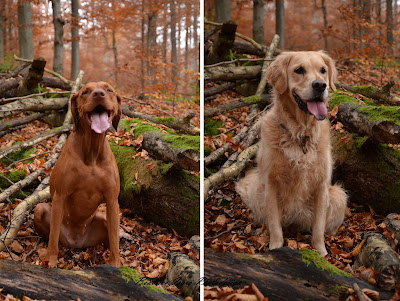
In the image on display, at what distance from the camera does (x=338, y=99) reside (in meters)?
2.66

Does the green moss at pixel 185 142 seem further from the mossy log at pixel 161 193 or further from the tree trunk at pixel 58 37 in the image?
the tree trunk at pixel 58 37

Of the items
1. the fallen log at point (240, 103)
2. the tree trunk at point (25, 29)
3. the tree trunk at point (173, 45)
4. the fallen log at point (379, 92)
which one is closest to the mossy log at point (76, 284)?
the fallen log at point (240, 103)

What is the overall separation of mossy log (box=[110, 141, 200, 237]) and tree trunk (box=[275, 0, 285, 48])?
1.48 m

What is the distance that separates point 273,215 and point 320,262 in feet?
1.85

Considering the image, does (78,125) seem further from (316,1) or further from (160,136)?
(316,1)

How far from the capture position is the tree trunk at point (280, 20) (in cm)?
310

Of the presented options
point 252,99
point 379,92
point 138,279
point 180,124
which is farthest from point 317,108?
point 180,124

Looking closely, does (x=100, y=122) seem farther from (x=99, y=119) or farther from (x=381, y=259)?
(x=381, y=259)

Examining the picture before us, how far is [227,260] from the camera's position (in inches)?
78.5

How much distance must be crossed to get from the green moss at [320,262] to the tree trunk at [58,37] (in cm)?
620

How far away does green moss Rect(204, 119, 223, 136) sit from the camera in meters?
2.80

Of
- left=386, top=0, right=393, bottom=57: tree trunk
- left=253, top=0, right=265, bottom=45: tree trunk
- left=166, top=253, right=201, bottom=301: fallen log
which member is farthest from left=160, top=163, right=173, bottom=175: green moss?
left=386, top=0, right=393, bottom=57: tree trunk

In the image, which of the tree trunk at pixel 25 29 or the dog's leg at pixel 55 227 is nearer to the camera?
the dog's leg at pixel 55 227

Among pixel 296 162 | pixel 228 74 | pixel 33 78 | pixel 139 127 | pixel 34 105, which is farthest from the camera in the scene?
pixel 33 78
